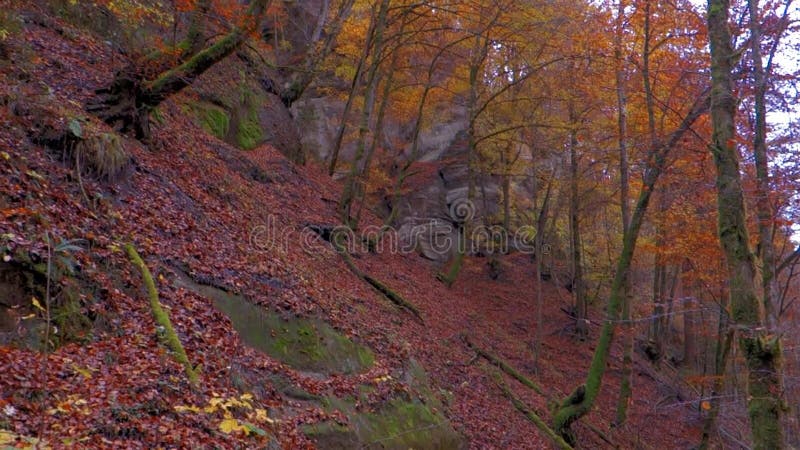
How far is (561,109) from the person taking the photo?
65.2ft

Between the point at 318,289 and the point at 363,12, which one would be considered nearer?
the point at 318,289

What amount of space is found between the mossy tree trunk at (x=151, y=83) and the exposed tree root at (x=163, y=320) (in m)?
3.61

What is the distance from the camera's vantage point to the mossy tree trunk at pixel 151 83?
9.27m

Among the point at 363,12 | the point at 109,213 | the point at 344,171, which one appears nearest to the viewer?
the point at 109,213

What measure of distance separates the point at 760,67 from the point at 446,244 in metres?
16.7

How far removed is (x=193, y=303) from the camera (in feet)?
23.5

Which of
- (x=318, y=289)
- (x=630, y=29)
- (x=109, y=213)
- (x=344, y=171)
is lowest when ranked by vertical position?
(x=318, y=289)

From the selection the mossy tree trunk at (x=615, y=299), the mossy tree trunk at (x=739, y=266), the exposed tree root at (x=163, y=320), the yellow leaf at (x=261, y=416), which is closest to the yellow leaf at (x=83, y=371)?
the exposed tree root at (x=163, y=320)

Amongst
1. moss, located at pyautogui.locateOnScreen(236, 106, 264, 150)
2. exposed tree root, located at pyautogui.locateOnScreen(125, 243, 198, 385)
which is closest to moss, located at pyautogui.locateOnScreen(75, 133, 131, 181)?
exposed tree root, located at pyautogui.locateOnScreen(125, 243, 198, 385)

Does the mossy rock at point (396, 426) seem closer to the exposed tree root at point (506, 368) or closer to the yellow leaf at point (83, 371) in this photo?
the yellow leaf at point (83, 371)

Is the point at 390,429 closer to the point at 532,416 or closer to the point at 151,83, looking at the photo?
the point at 532,416

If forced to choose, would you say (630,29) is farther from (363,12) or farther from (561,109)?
(363,12)

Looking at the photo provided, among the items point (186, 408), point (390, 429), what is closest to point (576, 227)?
point (390, 429)

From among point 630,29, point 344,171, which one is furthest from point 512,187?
point 630,29
